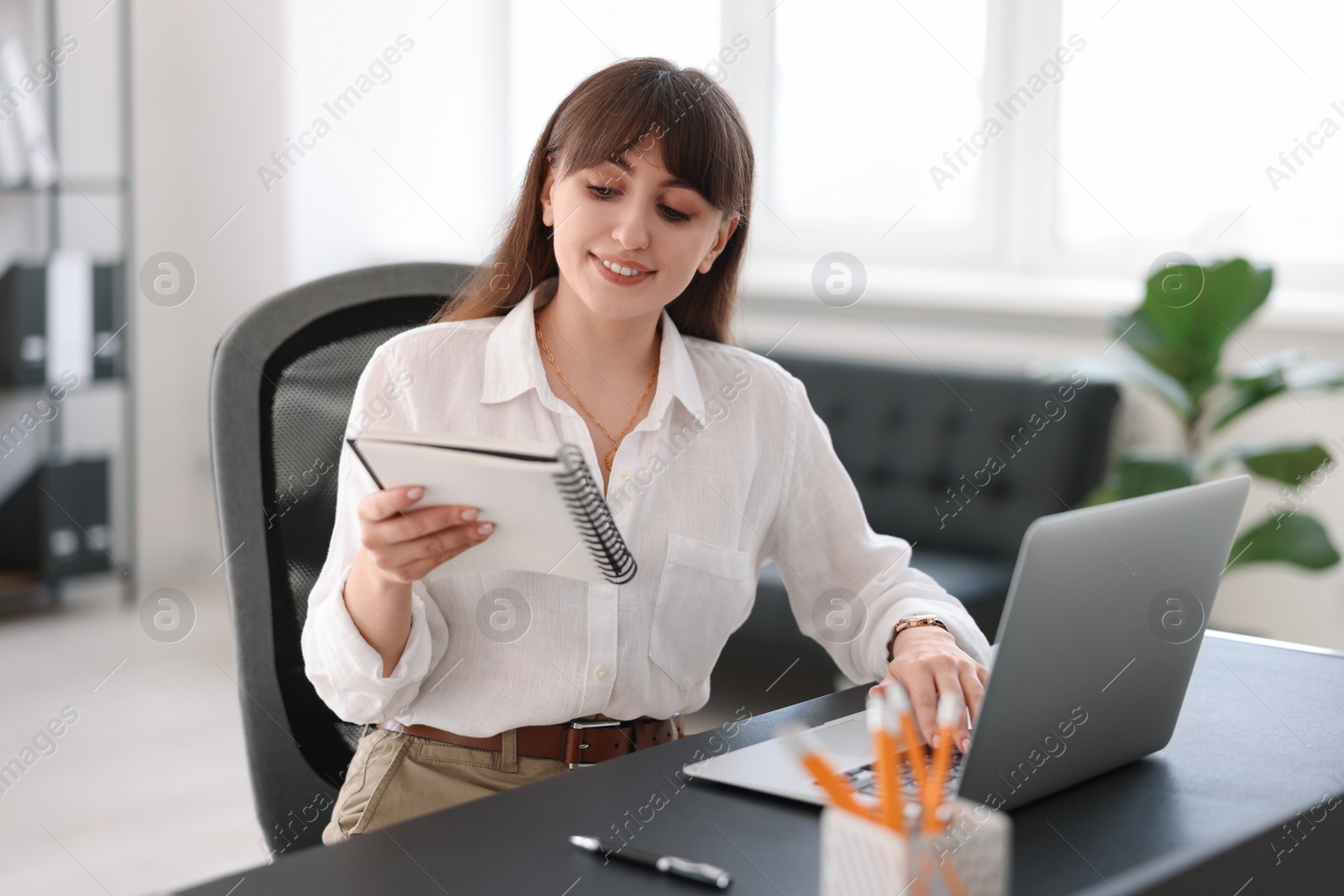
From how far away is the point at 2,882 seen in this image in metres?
2.37

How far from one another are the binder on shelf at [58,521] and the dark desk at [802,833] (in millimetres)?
3448

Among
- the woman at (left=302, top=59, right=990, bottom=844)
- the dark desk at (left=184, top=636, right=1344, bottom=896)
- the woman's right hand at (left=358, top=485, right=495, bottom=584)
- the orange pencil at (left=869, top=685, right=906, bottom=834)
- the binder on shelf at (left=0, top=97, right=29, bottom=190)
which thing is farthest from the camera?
the binder on shelf at (left=0, top=97, right=29, bottom=190)

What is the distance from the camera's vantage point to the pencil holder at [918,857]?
0.67 m

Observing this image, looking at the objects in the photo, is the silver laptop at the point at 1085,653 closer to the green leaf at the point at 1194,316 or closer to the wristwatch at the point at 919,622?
the wristwatch at the point at 919,622

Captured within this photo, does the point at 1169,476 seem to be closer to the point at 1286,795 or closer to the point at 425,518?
the point at 1286,795

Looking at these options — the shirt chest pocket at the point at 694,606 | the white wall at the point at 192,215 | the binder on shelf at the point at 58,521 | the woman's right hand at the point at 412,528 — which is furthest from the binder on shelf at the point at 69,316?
the woman's right hand at the point at 412,528

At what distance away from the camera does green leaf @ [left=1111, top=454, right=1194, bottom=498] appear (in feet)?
8.81

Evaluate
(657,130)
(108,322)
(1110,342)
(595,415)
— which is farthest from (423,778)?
(108,322)

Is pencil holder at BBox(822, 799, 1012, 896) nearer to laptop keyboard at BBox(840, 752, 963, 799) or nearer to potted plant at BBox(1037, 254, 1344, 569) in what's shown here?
laptop keyboard at BBox(840, 752, 963, 799)

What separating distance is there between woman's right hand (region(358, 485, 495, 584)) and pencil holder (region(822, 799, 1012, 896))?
0.39m

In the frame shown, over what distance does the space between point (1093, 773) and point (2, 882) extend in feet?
6.79

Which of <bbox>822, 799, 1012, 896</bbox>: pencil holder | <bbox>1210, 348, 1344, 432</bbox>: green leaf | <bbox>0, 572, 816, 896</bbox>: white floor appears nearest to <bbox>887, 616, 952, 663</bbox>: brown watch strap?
<bbox>822, 799, 1012, 896</bbox>: pencil holder

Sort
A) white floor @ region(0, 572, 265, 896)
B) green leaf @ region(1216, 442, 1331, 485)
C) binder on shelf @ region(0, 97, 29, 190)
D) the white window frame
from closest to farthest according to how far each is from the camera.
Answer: white floor @ region(0, 572, 265, 896) → green leaf @ region(1216, 442, 1331, 485) → the white window frame → binder on shelf @ region(0, 97, 29, 190)

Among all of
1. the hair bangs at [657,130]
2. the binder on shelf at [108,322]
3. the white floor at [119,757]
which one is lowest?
the white floor at [119,757]
